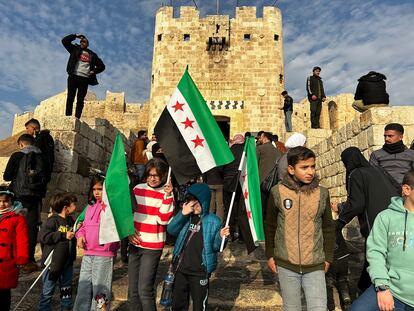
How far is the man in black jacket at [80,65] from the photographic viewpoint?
6438mm

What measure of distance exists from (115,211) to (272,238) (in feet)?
4.52

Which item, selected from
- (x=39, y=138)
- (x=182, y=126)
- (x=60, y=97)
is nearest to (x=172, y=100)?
(x=182, y=126)

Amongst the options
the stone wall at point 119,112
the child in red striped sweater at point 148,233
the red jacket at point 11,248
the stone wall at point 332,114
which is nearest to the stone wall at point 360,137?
the child in red striped sweater at point 148,233

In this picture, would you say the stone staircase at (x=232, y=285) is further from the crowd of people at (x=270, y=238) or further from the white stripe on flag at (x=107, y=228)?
the white stripe on flag at (x=107, y=228)

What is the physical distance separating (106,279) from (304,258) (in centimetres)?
188

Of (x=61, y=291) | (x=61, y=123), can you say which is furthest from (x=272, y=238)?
(x=61, y=123)

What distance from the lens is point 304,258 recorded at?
2.38 meters

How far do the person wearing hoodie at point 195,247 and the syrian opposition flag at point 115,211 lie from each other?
390mm

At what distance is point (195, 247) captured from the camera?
9.32 ft

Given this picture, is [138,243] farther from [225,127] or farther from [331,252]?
[225,127]

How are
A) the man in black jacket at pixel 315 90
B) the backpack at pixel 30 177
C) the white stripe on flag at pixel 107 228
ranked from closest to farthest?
the white stripe on flag at pixel 107 228 → the backpack at pixel 30 177 → the man in black jacket at pixel 315 90

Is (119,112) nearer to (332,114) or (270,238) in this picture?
(332,114)

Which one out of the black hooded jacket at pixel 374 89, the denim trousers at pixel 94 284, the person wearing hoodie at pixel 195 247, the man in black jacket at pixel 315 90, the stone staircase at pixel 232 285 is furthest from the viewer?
the man in black jacket at pixel 315 90

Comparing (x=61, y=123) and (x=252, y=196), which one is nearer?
(x=252, y=196)
